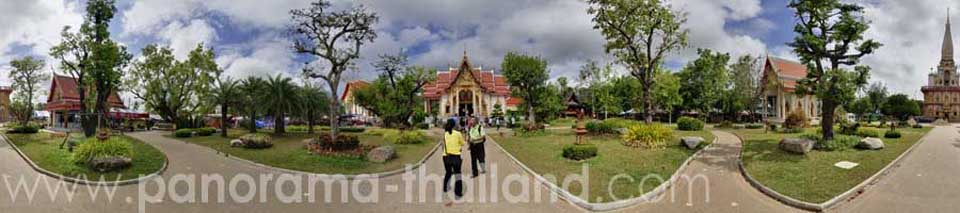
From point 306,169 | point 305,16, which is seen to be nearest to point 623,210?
point 306,169

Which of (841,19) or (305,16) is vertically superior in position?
(305,16)

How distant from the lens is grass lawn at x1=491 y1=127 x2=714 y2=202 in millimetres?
9969

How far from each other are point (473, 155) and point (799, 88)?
1274 cm

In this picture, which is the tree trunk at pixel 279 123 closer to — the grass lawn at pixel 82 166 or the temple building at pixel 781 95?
the grass lawn at pixel 82 166

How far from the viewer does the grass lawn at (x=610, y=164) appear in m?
9.97

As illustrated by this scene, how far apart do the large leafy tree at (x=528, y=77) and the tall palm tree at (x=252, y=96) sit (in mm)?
15301

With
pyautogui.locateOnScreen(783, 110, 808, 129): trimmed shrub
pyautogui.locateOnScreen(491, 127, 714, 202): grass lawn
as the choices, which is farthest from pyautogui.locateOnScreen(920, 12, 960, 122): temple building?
pyautogui.locateOnScreen(491, 127, 714, 202): grass lawn

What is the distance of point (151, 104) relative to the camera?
33.9m

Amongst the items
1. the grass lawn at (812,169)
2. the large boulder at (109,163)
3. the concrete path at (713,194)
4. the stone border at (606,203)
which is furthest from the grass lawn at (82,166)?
the grass lawn at (812,169)

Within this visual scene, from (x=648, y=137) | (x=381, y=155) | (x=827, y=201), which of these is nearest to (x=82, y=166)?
(x=381, y=155)

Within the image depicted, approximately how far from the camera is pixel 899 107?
67.7 m

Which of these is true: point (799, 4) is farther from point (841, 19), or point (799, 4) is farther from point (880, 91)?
point (880, 91)

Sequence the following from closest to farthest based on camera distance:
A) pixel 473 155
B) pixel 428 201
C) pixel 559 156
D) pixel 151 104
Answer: pixel 428 201, pixel 473 155, pixel 559 156, pixel 151 104

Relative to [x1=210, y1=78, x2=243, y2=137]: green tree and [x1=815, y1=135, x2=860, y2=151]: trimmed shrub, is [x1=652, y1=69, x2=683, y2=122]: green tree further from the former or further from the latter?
[x1=210, y1=78, x2=243, y2=137]: green tree
